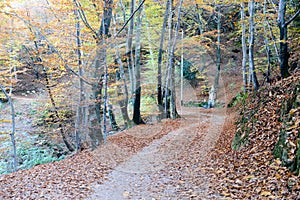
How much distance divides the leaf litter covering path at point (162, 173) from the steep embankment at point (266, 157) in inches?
18.6

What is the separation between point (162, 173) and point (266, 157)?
246 centimetres

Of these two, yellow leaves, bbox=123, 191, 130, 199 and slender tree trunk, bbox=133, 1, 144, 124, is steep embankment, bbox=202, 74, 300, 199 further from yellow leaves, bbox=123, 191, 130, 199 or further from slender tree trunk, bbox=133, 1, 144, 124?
slender tree trunk, bbox=133, 1, 144, 124

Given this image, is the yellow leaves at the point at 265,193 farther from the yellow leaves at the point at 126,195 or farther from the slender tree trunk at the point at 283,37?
the slender tree trunk at the point at 283,37

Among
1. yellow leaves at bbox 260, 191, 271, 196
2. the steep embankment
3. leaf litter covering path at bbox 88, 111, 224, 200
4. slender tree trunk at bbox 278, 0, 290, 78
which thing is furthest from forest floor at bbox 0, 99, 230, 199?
slender tree trunk at bbox 278, 0, 290, 78

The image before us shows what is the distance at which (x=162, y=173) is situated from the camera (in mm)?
5898

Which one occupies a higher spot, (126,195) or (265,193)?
(265,193)

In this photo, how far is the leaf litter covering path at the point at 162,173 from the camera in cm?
471

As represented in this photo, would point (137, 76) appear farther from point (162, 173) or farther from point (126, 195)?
point (126, 195)

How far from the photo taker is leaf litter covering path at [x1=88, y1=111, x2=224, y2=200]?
15.5 feet

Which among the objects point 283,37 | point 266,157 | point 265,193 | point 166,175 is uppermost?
point 283,37

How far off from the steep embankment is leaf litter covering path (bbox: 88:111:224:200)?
47cm

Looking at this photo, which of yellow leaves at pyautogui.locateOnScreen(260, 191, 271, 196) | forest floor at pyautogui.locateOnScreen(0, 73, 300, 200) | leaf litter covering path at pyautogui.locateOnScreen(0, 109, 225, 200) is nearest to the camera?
yellow leaves at pyautogui.locateOnScreen(260, 191, 271, 196)

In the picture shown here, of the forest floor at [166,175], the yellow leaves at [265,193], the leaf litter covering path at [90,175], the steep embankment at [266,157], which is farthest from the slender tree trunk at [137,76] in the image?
the yellow leaves at [265,193]

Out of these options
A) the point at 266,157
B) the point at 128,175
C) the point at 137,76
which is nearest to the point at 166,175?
the point at 128,175
